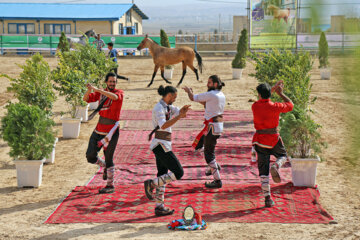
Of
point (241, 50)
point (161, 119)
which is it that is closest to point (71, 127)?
point (161, 119)

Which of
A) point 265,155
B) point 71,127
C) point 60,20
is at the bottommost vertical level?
point 71,127

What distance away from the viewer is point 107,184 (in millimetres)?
6996

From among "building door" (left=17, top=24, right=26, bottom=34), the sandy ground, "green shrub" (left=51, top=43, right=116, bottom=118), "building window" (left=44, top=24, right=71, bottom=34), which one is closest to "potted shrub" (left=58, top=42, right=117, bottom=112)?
"green shrub" (left=51, top=43, right=116, bottom=118)

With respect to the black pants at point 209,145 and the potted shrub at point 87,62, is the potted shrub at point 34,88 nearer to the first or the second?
the potted shrub at point 87,62

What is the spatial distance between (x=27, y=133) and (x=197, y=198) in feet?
9.06

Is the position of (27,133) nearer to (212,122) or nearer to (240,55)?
(212,122)

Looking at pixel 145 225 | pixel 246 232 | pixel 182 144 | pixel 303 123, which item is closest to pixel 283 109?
pixel 303 123

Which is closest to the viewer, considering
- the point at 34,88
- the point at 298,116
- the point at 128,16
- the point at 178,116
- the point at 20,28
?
the point at 178,116

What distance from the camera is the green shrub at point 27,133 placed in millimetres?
7238

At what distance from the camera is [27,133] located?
7.33 meters

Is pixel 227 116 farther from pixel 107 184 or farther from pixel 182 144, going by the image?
pixel 107 184

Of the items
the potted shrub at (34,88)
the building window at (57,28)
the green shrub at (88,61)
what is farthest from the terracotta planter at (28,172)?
the building window at (57,28)

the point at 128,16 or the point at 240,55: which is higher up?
the point at 128,16

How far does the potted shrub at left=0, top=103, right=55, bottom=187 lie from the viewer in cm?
725
